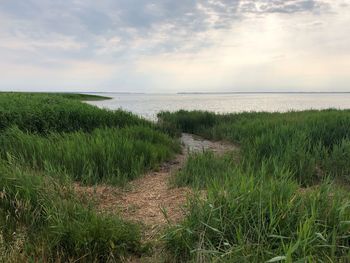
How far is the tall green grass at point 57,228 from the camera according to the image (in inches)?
108

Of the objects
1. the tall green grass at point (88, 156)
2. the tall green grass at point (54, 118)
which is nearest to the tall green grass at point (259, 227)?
the tall green grass at point (88, 156)

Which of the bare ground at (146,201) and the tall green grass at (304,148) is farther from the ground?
the tall green grass at (304,148)

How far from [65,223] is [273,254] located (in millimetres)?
1943

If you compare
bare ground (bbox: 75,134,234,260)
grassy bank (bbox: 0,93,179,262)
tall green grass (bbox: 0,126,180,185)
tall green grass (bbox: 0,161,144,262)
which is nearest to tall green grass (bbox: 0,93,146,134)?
tall green grass (bbox: 0,126,180,185)

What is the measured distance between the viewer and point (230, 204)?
2820mm

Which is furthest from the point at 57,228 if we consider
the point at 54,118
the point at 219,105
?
the point at 219,105

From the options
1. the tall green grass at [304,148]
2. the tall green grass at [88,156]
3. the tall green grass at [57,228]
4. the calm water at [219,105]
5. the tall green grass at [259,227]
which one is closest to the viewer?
the tall green grass at [259,227]

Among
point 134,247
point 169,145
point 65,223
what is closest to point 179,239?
point 134,247

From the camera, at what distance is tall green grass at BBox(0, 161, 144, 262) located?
2.76m

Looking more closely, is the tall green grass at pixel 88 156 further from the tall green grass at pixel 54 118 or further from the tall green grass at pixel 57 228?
the tall green grass at pixel 54 118

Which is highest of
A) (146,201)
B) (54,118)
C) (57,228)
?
(54,118)

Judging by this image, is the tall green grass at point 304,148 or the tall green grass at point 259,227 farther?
the tall green grass at point 304,148

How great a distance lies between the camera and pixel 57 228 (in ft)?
9.64

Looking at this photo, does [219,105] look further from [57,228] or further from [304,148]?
[57,228]
